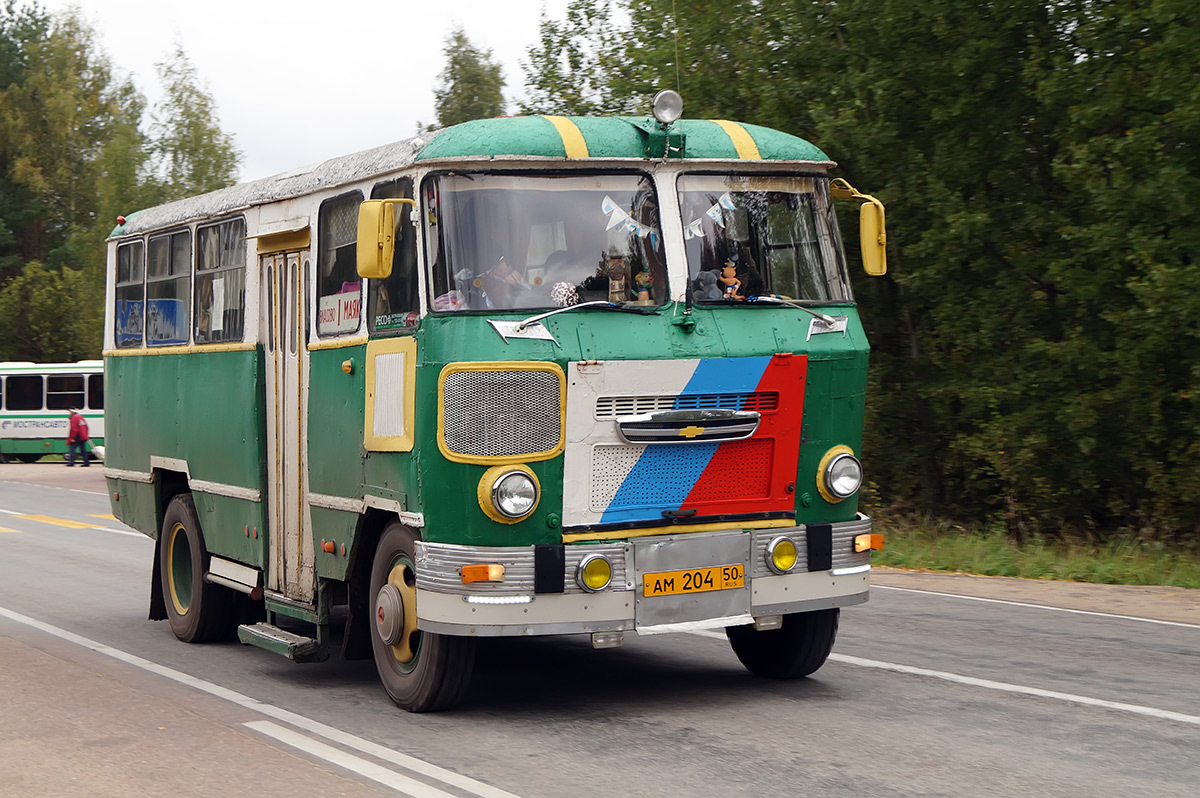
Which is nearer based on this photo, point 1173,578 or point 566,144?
point 566,144

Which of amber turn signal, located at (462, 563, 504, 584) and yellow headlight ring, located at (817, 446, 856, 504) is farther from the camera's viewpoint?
yellow headlight ring, located at (817, 446, 856, 504)

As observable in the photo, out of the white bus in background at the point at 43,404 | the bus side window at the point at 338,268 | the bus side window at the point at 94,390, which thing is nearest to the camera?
the bus side window at the point at 338,268

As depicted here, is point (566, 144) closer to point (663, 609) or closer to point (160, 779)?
point (663, 609)

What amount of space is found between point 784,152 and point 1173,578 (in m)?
7.95

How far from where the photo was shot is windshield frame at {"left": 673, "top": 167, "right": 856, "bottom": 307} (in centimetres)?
827

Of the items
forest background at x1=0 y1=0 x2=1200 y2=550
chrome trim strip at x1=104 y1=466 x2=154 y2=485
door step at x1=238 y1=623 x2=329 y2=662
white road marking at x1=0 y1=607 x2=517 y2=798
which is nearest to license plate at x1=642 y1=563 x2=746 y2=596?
white road marking at x1=0 y1=607 x2=517 y2=798

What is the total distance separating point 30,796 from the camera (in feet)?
22.0

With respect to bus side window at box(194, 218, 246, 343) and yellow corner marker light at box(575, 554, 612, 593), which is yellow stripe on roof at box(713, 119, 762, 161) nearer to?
yellow corner marker light at box(575, 554, 612, 593)

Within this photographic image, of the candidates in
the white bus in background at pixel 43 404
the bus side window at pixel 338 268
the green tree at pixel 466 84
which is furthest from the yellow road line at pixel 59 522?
the green tree at pixel 466 84

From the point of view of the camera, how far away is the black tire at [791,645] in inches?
351

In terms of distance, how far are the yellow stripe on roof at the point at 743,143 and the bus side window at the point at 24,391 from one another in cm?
4177

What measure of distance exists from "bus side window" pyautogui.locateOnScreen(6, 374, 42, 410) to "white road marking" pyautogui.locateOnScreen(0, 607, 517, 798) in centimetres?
3642

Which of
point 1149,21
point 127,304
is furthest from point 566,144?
point 1149,21

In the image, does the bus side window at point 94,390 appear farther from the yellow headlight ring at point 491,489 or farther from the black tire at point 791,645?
the yellow headlight ring at point 491,489
